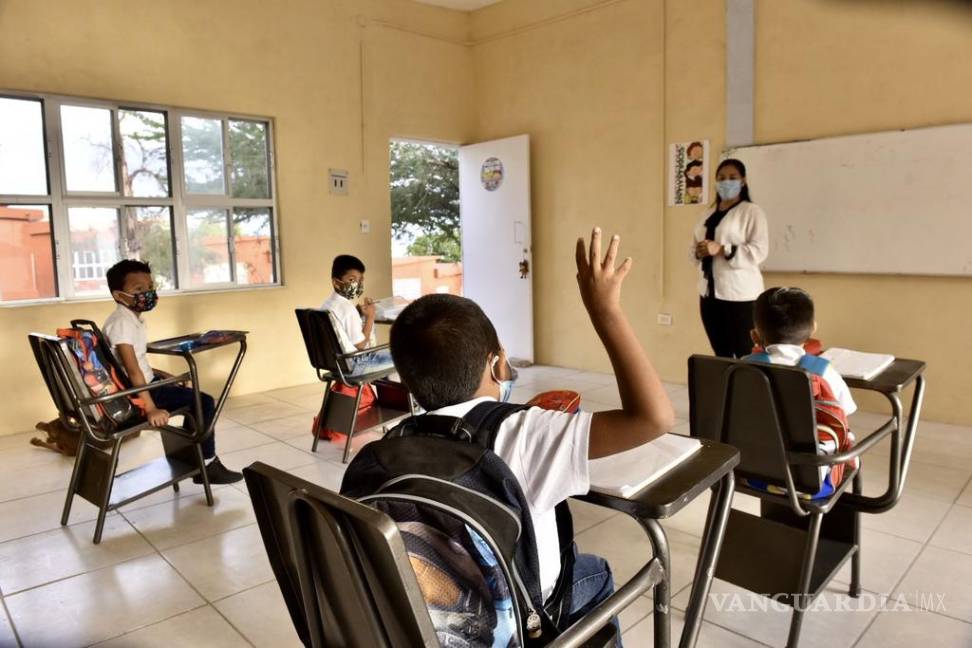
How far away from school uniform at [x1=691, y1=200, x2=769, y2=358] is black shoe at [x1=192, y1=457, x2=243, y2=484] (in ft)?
8.89

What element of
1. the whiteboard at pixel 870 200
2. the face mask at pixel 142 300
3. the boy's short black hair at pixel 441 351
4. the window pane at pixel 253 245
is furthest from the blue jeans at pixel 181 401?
the whiteboard at pixel 870 200

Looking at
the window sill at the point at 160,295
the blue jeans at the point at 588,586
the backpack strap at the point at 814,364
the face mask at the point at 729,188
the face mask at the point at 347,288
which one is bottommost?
the blue jeans at the point at 588,586

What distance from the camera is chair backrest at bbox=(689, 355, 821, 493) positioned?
1.63 m

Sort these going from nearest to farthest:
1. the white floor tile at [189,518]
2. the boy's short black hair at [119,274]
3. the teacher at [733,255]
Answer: the white floor tile at [189,518], the boy's short black hair at [119,274], the teacher at [733,255]

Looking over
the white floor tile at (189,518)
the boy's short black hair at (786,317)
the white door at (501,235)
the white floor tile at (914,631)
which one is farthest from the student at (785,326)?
the white door at (501,235)

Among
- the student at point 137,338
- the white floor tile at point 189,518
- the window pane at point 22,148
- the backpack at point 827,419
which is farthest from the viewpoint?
the window pane at point 22,148

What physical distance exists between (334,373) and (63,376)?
136cm

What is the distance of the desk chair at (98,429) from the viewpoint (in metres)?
2.52

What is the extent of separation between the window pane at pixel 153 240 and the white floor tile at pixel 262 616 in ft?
10.2

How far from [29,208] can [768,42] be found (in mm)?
4807

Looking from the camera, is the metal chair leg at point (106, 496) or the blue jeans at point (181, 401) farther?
the blue jeans at point (181, 401)

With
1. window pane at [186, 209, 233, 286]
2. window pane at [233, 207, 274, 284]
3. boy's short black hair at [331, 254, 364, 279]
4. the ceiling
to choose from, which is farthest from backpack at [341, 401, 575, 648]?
the ceiling

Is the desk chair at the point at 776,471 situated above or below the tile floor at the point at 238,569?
above

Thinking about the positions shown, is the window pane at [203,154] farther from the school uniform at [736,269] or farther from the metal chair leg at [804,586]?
the metal chair leg at [804,586]
